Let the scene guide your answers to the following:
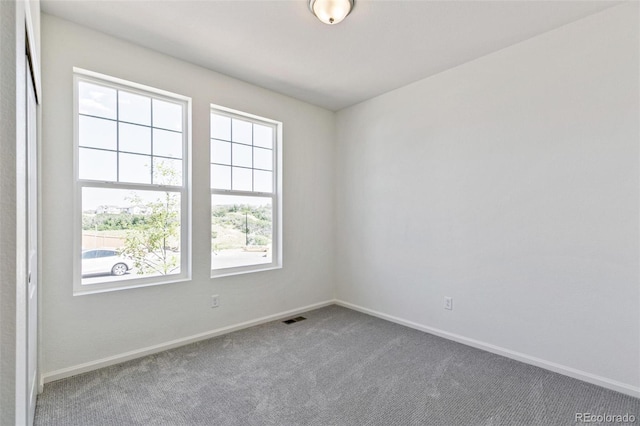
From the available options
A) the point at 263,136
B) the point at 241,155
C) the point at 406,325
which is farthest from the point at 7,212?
the point at 406,325

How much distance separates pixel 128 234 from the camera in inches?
111

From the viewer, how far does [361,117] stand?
416 cm

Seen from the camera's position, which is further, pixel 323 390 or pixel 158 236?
pixel 158 236

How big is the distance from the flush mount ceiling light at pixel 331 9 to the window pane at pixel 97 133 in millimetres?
1970

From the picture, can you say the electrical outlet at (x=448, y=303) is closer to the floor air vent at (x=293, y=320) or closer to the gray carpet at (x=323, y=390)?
the gray carpet at (x=323, y=390)

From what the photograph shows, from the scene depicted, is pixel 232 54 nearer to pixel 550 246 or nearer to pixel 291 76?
pixel 291 76

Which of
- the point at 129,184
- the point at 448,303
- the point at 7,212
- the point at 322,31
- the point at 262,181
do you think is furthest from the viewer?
the point at 262,181

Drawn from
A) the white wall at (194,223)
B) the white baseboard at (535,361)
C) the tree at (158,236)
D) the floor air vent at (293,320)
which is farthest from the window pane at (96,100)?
the white baseboard at (535,361)

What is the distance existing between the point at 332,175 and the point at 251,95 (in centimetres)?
154

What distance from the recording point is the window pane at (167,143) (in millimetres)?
2980

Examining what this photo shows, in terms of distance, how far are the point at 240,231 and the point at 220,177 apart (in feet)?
2.16

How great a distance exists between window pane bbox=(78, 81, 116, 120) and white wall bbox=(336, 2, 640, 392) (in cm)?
283

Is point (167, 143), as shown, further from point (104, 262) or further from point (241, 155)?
point (104, 262)

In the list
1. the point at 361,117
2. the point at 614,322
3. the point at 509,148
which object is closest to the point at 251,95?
the point at 361,117
